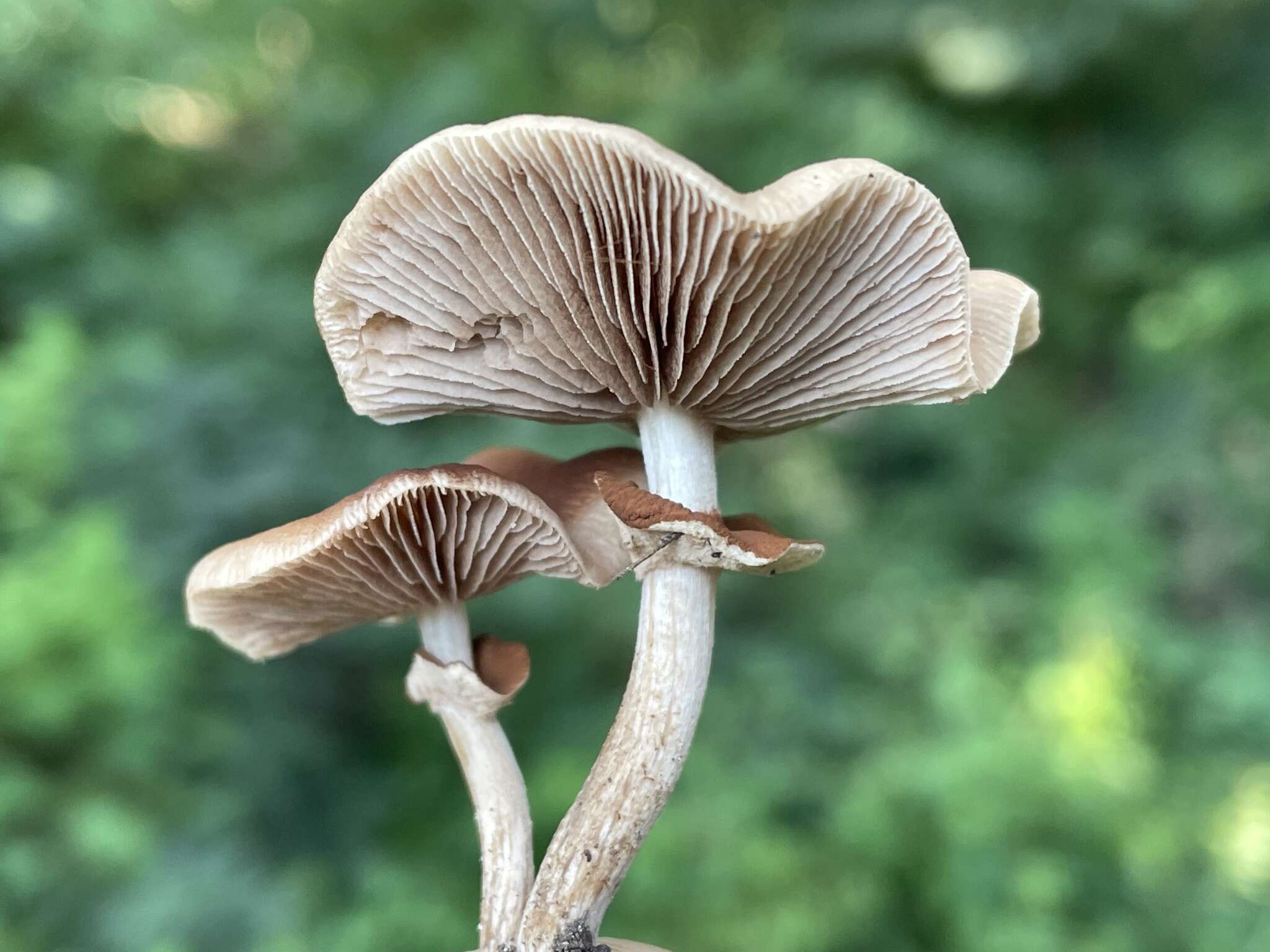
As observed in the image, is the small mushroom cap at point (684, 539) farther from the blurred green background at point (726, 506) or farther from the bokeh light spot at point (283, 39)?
the bokeh light spot at point (283, 39)

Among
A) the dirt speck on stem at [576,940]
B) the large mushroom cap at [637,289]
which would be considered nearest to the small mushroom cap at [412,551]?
the large mushroom cap at [637,289]

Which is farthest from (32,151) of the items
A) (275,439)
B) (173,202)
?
(275,439)

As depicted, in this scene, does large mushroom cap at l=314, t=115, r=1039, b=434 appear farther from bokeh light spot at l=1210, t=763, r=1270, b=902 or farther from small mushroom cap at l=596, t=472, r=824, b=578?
bokeh light spot at l=1210, t=763, r=1270, b=902

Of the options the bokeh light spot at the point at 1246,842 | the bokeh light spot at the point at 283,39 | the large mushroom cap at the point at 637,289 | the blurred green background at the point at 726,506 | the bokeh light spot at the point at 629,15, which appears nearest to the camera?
the large mushroom cap at the point at 637,289

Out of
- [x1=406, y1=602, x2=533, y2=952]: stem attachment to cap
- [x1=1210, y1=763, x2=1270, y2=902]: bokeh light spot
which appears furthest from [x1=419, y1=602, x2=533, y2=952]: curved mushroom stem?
[x1=1210, y1=763, x2=1270, y2=902]: bokeh light spot

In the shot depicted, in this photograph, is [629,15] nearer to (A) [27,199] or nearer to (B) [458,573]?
(A) [27,199]
